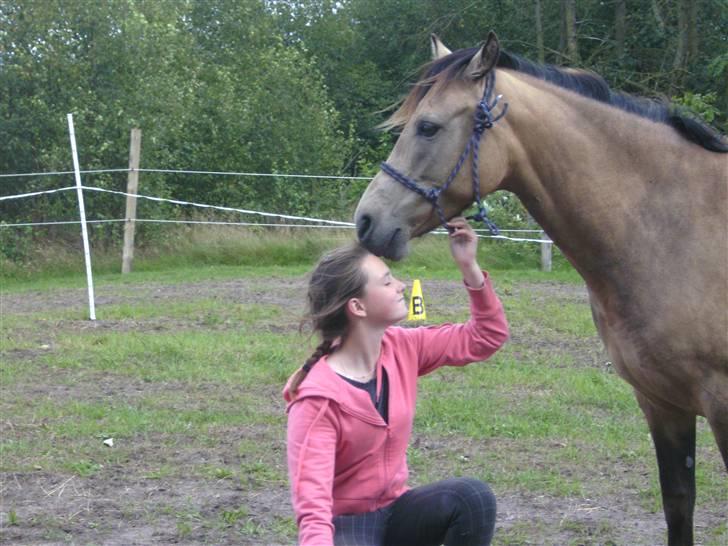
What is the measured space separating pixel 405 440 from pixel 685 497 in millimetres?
1427

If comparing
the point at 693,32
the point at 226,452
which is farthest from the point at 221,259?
the point at 693,32

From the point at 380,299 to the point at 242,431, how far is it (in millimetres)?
2841

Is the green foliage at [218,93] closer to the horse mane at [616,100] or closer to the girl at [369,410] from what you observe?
the horse mane at [616,100]

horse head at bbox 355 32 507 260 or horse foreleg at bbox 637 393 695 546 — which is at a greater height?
horse head at bbox 355 32 507 260

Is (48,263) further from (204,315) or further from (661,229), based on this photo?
(661,229)

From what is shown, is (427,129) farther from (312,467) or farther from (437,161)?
(312,467)

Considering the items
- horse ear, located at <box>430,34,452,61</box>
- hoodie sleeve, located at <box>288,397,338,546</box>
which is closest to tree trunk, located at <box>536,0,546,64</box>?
horse ear, located at <box>430,34,452,61</box>

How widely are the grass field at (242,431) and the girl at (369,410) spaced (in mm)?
1215

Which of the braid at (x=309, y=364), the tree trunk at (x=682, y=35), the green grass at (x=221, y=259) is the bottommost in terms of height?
the green grass at (x=221, y=259)

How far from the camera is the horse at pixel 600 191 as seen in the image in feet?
9.43

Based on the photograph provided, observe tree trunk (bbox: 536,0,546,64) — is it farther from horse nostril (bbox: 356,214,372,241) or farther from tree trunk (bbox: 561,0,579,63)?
horse nostril (bbox: 356,214,372,241)

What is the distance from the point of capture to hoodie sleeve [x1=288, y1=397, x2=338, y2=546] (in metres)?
2.21

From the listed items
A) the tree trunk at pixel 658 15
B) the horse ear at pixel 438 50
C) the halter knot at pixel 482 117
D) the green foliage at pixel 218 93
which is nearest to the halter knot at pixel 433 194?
the halter knot at pixel 482 117

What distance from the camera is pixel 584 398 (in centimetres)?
571
